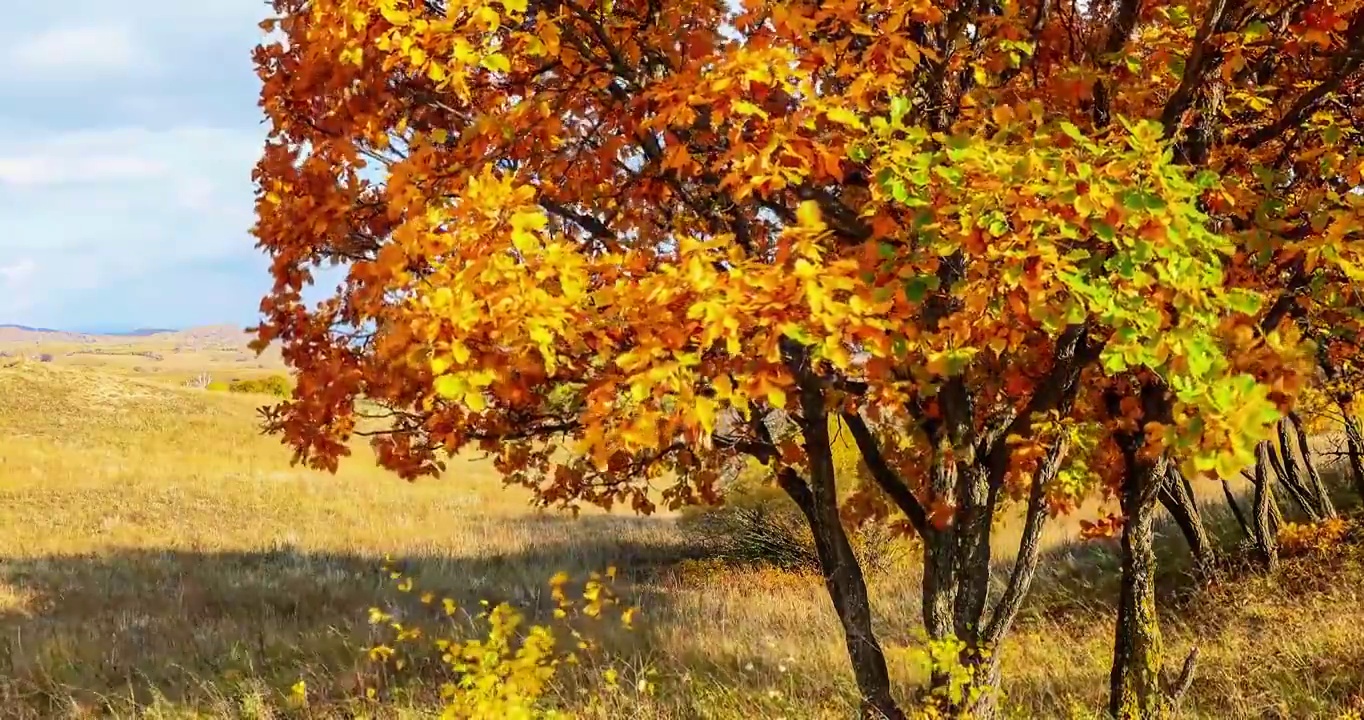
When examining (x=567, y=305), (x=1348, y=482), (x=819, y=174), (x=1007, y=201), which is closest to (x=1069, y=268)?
(x=1007, y=201)

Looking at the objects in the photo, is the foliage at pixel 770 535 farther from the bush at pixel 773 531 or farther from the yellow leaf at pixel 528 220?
the yellow leaf at pixel 528 220

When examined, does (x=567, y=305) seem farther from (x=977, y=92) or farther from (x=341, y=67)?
(x=977, y=92)

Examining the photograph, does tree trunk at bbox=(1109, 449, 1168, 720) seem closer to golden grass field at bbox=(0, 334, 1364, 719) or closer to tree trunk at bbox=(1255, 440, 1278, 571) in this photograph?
golden grass field at bbox=(0, 334, 1364, 719)

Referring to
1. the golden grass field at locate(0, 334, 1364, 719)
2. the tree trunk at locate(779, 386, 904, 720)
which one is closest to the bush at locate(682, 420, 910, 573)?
the golden grass field at locate(0, 334, 1364, 719)

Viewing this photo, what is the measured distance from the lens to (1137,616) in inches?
222

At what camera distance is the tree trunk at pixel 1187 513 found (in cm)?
866

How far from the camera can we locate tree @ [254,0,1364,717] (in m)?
2.94

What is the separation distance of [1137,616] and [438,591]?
998 centimetres

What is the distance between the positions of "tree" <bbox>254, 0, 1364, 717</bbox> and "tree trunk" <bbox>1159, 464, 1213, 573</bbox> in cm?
233

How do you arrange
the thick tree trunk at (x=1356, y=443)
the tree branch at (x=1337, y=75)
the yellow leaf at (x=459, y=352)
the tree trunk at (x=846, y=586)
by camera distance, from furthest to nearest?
1. the thick tree trunk at (x=1356, y=443)
2. the tree trunk at (x=846, y=586)
3. the tree branch at (x=1337, y=75)
4. the yellow leaf at (x=459, y=352)

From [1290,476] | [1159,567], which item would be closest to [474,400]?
[1290,476]

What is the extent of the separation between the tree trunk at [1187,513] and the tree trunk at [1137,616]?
312 cm

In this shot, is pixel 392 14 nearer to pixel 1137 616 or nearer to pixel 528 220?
pixel 528 220

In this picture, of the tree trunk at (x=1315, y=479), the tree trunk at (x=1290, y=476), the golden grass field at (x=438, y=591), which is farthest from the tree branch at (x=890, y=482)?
the tree trunk at (x=1290, y=476)
